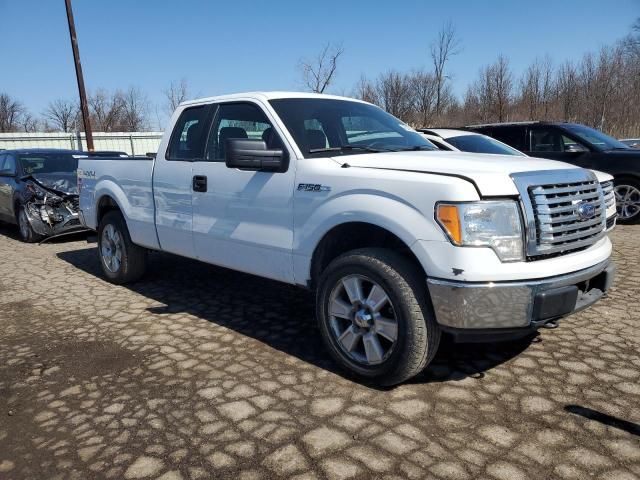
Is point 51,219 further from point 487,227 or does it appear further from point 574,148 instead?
point 574,148

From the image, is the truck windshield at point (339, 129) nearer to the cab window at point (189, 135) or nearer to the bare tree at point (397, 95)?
the cab window at point (189, 135)

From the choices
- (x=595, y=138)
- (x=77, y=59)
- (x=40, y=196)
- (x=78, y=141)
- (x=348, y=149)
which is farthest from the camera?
(x=78, y=141)

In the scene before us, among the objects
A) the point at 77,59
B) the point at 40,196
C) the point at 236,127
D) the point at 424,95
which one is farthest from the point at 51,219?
the point at 424,95

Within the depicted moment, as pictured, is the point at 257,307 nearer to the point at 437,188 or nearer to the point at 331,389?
the point at 331,389

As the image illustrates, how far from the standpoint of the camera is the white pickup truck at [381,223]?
9.21ft

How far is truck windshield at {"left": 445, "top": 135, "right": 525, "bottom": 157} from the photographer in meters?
8.29

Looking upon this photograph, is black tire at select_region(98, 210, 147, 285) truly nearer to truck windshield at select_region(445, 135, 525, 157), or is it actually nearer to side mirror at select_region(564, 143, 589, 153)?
truck windshield at select_region(445, 135, 525, 157)

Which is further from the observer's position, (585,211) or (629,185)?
(629,185)

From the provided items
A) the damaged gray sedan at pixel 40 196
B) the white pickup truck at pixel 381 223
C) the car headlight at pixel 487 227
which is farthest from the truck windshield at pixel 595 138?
the damaged gray sedan at pixel 40 196

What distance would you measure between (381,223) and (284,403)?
48.5 inches

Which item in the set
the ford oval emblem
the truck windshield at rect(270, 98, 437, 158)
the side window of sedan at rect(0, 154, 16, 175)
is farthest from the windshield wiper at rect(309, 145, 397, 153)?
the side window of sedan at rect(0, 154, 16, 175)

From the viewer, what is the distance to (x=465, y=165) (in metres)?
3.20

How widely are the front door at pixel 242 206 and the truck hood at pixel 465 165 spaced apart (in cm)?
59

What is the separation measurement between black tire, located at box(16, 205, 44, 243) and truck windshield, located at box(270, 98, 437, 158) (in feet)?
21.3
